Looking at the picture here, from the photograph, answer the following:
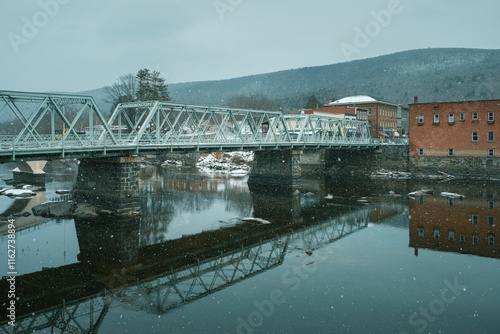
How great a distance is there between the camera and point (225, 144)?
111 ft

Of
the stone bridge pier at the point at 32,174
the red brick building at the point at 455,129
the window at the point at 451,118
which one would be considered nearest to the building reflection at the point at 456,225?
the red brick building at the point at 455,129

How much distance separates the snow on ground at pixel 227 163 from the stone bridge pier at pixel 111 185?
2717cm

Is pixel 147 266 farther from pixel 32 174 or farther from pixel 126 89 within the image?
pixel 126 89

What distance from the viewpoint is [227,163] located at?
203ft

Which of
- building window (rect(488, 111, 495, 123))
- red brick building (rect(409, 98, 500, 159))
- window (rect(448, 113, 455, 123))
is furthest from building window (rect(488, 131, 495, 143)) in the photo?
window (rect(448, 113, 455, 123))

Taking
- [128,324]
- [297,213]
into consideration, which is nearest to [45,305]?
[128,324]

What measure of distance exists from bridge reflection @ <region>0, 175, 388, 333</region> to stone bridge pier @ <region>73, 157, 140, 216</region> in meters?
1.23

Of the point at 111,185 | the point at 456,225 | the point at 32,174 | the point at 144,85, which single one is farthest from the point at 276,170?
the point at 144,85

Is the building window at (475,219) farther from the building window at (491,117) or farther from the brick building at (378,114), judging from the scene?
the brick building at (378,114)

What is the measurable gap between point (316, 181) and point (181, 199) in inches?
757

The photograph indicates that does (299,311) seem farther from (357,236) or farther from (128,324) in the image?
(357,236)

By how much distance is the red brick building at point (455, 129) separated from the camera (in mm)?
46844

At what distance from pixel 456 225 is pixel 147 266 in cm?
1688

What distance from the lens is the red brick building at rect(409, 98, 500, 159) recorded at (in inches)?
1844
